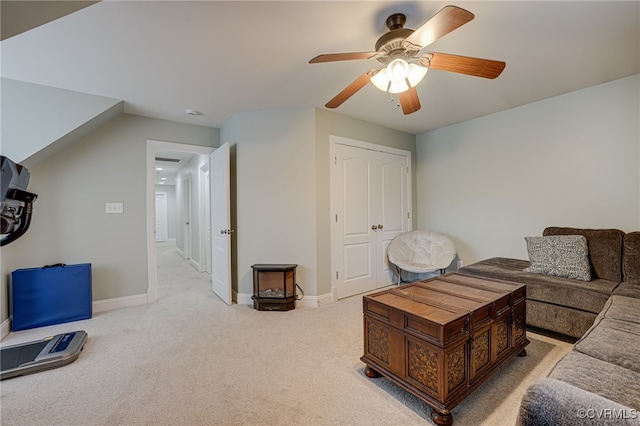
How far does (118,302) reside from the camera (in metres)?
3.26

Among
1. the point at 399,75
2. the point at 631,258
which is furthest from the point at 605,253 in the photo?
the point at 399,75

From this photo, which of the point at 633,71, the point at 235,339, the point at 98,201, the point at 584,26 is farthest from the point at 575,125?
the point at 98,201

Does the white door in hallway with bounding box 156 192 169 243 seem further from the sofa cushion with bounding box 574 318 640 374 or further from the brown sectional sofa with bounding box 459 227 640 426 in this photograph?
the sofa cushion with bounding box 574 318 640 374

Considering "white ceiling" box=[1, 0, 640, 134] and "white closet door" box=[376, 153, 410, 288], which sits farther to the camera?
"white closet door" box=[376, 153, 410, 288]

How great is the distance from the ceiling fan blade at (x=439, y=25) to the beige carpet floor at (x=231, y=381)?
6.89 ft

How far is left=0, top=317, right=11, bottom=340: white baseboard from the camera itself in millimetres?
2463

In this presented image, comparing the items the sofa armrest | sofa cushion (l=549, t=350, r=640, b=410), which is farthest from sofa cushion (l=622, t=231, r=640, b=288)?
the sofa armrest

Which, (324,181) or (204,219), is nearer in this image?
(324,181)

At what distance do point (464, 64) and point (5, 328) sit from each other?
4492 millimetres

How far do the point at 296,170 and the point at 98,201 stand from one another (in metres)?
2.43

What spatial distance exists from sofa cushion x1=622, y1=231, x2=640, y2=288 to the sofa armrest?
8.10 feet

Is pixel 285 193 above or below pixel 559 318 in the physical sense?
above

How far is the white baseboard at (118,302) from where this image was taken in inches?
123

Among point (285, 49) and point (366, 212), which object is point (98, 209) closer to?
point (285, 49)
